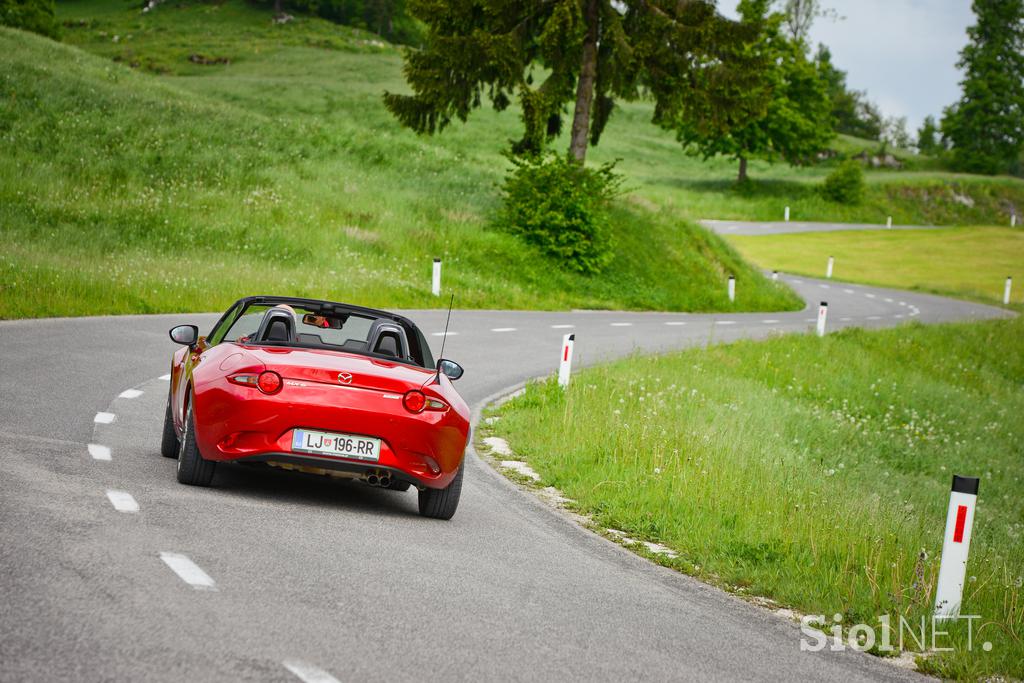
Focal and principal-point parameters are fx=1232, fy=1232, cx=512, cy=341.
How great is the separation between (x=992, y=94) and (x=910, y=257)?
54840 mm

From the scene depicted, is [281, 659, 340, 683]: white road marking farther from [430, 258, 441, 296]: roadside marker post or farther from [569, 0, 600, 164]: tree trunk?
[569, 0, 600, 164]: tree trunk

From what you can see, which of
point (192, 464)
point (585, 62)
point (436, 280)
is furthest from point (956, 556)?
point (585, 62)

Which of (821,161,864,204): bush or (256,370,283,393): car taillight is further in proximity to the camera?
(821,161,864,204): bush

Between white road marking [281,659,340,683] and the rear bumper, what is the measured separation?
3.10 m

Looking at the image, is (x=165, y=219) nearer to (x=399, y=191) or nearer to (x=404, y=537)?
(x=399, y=191)

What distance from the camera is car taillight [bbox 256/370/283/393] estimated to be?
7734mm

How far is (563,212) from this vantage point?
33719 millimetres

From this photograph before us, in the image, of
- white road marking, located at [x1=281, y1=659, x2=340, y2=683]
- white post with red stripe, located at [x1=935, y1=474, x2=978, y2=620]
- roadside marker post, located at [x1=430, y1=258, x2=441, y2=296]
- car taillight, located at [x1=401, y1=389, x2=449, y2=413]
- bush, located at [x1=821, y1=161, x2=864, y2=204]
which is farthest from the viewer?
bush, located at [x1=821, y1=161, x2=864, y2=204]

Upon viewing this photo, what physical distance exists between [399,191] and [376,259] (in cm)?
802

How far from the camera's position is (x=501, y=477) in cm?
1057

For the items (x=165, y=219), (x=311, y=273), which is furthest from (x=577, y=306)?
(x=165, y=219)

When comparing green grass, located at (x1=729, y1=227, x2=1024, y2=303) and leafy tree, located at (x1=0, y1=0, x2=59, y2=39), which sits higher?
leafy tree, located at (x1=0, y1=0, x2=59, y2=39)

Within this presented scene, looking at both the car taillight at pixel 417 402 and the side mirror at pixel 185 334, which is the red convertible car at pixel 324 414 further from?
the side mirror at pixel 185 334

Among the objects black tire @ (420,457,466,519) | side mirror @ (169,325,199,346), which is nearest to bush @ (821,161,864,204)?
side mirror @ (169,325,199,346)
